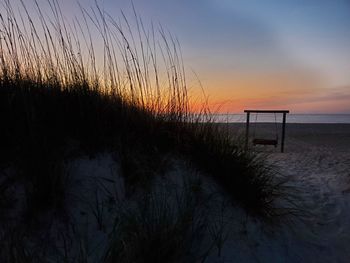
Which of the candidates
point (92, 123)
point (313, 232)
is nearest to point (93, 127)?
point (92, 123)

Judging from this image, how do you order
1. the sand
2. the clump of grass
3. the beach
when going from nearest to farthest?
1. the clump of grass
2. the sand
3. the beach

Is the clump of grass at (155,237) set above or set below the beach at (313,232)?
above

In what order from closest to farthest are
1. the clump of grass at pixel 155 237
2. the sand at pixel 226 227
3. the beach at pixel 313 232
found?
the clump of grass at pixel 155 237 < the sand at pixel 226 227 < the beach at pixel 313 232

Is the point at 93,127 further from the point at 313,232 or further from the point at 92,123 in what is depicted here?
the point at 313,232

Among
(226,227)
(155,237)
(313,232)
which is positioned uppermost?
(155,237)

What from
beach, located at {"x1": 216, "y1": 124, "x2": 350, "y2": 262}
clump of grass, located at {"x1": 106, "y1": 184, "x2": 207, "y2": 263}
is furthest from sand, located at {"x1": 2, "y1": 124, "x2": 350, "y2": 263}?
clump of grass, located at {"x1": 106, "y1": 184, "x2": 207, "y2": 263}

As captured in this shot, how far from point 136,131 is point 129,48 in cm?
88

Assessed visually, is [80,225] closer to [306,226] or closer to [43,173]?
[43,173]

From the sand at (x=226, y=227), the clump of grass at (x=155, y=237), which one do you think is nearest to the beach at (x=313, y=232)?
the sand at (x=226, y=227)

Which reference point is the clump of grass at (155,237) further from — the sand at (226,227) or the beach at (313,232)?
the beach at (313,232)

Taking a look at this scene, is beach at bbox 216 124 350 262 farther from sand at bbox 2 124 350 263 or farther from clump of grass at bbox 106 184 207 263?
clump of grass at bbox 106 184 207 263

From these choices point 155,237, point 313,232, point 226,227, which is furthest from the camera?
point 313,232

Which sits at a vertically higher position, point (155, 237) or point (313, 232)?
point (155, 237)

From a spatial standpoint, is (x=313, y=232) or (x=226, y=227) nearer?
(x=226, y=227)
